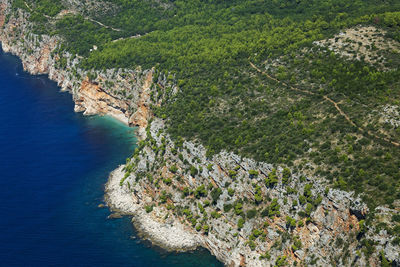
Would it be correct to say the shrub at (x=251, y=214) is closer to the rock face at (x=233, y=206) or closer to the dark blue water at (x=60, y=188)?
the rock face at (x=233, y=206)

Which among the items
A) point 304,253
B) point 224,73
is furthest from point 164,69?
point 304,253

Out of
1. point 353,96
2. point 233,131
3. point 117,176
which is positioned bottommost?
point 117,176

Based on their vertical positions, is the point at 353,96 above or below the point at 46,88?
above

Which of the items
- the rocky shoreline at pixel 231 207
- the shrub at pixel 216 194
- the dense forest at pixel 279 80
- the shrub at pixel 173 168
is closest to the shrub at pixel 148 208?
the rocky shoreline at pixel 231 207

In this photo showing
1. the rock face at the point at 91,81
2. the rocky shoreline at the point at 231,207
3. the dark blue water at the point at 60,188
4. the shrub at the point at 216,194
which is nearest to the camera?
the rocky shoreline at the point at 231,207

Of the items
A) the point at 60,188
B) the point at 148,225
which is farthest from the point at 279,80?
the point at 60,188

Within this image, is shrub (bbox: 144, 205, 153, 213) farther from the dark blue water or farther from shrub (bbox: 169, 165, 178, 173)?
shrub (bbox: 169, 165, 178, 173)

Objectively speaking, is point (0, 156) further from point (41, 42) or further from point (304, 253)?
point (304, 253)

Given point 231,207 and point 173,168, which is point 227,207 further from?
point 173,168
